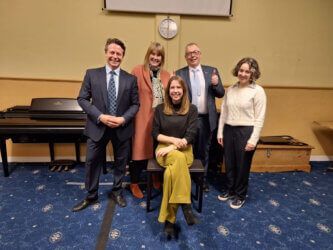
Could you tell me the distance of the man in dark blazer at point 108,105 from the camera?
1.97 m

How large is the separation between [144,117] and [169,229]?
100 centimetres

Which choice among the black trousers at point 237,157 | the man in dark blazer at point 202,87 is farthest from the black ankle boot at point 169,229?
the man in dark blazer at point 202,87

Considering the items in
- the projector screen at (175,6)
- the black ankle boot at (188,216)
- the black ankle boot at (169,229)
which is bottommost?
the black ankle boot at (169,229)

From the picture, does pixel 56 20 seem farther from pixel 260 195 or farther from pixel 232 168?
pixel 260 195

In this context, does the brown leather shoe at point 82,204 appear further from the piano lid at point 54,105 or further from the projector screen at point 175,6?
the projector screen at point 175,6

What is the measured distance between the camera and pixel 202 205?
7.60 ft

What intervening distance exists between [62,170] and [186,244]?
185 cm

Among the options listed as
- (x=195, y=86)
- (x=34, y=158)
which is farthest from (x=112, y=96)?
(x=34, y=158)

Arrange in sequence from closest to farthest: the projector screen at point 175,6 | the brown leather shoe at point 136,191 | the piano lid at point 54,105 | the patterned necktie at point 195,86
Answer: the patterned necktie at point 195,86 < the brown leather shoe at point 136,191 < the piano lid at point 54,105 < the projector screen at point 175,6

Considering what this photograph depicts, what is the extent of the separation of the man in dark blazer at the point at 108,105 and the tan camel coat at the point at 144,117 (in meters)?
0.11

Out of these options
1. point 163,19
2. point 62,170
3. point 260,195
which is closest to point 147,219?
point 260,195

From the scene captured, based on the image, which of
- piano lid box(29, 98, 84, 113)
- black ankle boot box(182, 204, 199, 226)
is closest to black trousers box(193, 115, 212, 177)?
black ankle boot box(182, 204, 199, 226)

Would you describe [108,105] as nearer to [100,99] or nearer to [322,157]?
[100,99]

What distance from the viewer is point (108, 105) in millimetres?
2018
